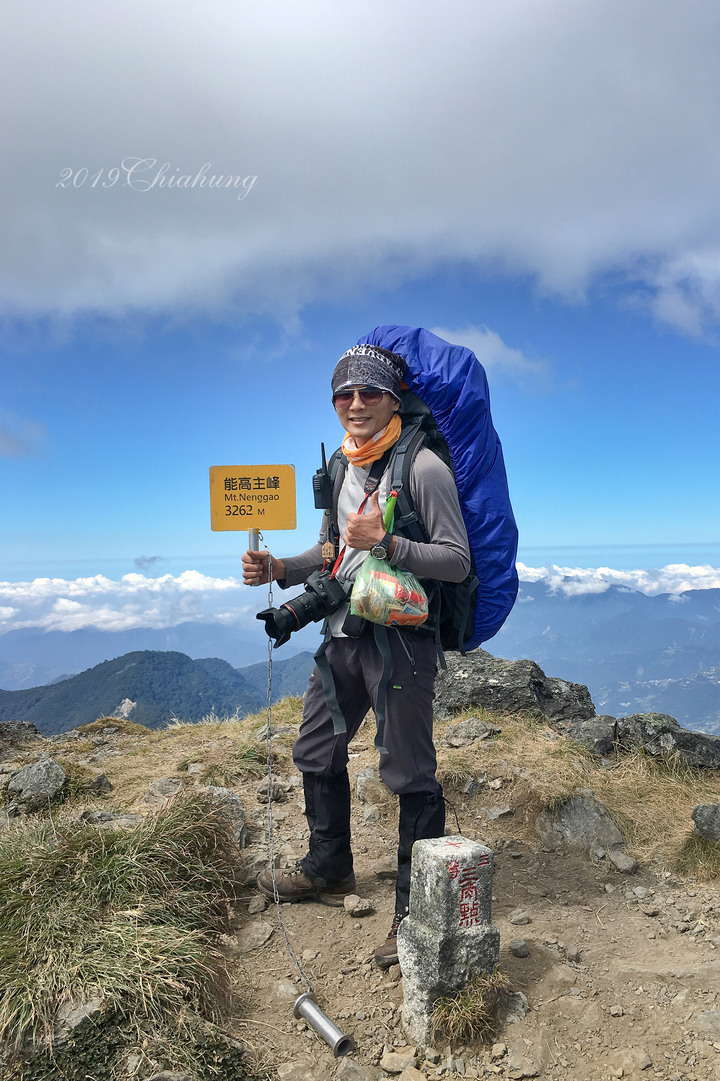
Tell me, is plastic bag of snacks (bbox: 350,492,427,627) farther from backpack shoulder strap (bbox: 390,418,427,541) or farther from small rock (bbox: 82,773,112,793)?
small rock (bbox: 82,773,112,793)

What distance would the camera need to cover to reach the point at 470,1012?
3365 millimetres

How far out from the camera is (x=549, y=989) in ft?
12.4

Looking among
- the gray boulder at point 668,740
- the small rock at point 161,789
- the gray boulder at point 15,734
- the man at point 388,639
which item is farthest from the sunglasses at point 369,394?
the gray boulder at point 15,734

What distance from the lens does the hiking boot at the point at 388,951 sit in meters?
4.00

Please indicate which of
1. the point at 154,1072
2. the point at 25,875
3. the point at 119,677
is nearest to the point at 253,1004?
the point at 154,1072

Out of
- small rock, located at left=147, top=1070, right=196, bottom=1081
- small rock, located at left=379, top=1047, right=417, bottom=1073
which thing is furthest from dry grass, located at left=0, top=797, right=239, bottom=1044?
small rock, located at left=379, top=1047, right=417, bottom=1073

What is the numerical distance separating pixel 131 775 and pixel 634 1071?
Answer: 605cm

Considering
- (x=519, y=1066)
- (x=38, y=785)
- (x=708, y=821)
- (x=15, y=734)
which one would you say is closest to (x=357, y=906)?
(x=519, y=1066)

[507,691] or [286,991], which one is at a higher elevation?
[507,691]

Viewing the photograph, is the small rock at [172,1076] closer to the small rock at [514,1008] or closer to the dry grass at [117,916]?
the dry grass at [117,916]

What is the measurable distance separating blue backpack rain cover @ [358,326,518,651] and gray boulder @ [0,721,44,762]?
7.82 m

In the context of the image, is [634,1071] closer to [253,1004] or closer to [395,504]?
[253,1004]

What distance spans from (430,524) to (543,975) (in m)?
2.78

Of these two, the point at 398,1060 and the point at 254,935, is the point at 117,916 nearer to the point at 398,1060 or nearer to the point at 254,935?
the point at 254,935
